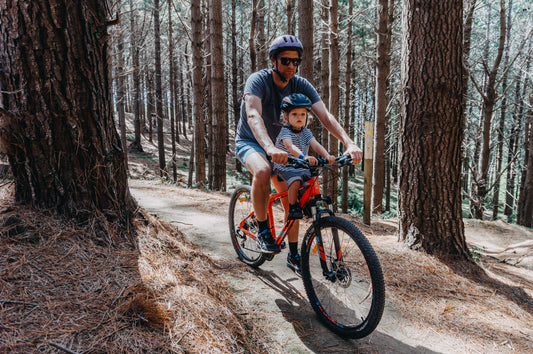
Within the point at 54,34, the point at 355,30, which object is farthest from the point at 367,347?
the point at 355,30

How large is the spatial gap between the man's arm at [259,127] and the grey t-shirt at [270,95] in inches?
5.5

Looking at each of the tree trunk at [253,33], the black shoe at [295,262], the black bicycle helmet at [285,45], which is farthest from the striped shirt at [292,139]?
the tree trunk at [253,33]

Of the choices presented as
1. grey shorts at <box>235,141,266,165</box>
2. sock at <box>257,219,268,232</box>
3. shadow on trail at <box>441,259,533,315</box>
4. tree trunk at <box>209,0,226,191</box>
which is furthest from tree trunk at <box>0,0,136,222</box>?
tree trunk at <box>209,0,226,191</box>

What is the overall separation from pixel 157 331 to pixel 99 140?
67.7 inches

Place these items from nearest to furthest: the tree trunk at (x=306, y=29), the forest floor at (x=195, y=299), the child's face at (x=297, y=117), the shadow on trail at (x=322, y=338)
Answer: the forest floor at (x=195, y=299) < the shadow on trail at (x=322, y=338) < the child's face at (x=297, y=117) < the tree trunk at (x=306, y=29)

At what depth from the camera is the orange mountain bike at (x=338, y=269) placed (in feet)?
8.03

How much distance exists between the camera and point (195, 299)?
242 cm

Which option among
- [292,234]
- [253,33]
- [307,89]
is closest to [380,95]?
[253,33]

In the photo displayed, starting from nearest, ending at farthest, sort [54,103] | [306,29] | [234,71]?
[54,103] → [306,29] → [234,71]

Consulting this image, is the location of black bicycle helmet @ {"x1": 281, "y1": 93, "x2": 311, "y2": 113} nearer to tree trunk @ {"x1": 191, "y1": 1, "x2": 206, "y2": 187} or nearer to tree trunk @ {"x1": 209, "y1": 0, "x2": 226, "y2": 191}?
tree trunk @ {"x1": 209, "y1": 0, "x2": 226, "y2": 191}

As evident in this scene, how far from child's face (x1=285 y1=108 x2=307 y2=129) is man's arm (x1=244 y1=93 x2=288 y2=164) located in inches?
11.5

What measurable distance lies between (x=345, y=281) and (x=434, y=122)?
2.72m

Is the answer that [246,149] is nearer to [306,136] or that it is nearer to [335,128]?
[306,136]

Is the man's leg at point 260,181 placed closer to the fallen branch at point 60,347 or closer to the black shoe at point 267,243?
the black shoe at point 267,243
